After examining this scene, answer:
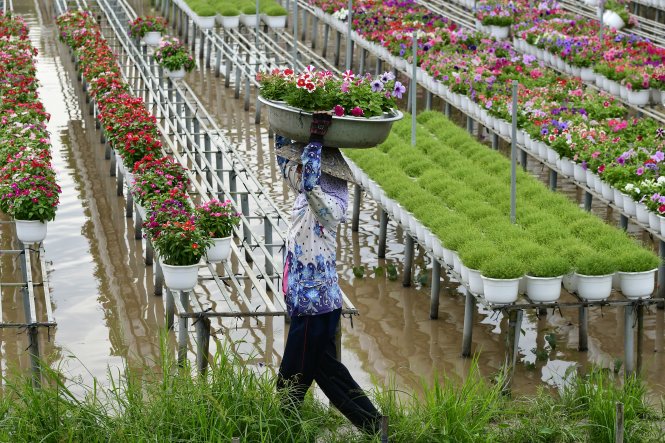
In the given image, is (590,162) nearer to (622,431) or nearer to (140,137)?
(140,137)

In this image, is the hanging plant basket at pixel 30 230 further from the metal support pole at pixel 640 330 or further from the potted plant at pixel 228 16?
the potted plant at pixel 228 16

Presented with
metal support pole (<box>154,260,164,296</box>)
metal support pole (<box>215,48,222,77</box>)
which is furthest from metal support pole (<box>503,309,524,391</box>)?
metal support pole (<box>215,48,222,77</box>)

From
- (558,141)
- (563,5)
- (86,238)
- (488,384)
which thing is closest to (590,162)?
(558,141)

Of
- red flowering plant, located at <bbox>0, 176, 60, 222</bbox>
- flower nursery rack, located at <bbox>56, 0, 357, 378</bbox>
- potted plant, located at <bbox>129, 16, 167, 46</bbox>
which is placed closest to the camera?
flower nursery rack, located at <bbox>56, 0, 357, 378</bbox>

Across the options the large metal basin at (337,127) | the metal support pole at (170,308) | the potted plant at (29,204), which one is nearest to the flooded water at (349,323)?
the metal support pole at (170,308)

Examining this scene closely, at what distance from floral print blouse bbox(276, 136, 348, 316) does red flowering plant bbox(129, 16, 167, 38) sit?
1295cm

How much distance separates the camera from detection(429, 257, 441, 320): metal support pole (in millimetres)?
9827

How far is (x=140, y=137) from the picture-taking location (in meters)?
11.5

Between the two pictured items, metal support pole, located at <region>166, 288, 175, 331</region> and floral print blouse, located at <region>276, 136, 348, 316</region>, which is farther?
metal support pole, located at <region>166, 288, 175, 331</region>

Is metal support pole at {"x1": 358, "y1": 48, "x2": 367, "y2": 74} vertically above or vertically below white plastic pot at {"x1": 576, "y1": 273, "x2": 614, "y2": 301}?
below

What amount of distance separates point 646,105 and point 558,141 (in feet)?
9.75

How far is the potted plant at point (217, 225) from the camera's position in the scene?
9773 millimetres

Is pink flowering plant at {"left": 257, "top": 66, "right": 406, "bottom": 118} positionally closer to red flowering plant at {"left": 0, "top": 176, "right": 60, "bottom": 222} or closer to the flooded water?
the flooded water

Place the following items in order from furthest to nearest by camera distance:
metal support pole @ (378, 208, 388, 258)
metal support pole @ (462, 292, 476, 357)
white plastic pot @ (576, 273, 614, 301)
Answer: metal support pole @ (378, 208, 388, 258) → metal support pole @ (462, 292, 476, 357) → white plastic pot @ (576, 273, 614, 301)
